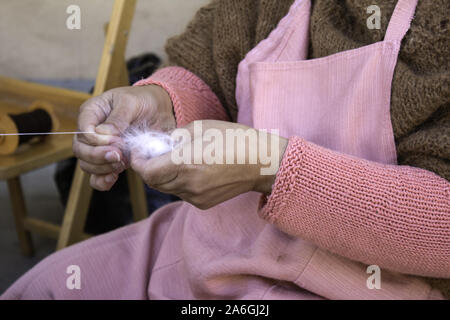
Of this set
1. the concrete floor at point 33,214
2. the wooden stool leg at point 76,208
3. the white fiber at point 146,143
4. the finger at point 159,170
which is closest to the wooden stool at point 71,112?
the wooden stool leg at point 76,208

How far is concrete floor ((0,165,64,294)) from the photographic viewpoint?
1839mm

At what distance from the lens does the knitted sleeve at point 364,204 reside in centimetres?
63

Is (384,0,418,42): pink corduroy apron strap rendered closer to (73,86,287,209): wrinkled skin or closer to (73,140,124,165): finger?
(73,86,287,209): wrinkled skin

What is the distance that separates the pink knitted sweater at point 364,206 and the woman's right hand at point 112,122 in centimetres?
27

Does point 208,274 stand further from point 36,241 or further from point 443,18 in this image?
point 36,241

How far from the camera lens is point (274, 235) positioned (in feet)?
2.50

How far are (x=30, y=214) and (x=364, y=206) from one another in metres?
1.93

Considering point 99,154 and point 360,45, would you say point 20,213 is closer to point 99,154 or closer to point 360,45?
point 99,154

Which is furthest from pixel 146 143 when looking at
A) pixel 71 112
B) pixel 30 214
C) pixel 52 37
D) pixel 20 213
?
pixel 30 214

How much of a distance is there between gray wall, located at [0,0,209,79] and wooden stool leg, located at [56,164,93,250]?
47cm

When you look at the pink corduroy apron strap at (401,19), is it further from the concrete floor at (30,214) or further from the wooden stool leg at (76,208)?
the concrete floor at (30,214)

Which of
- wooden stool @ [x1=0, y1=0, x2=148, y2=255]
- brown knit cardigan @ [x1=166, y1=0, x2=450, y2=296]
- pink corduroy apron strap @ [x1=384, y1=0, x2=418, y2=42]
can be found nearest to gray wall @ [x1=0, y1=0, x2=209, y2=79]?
wooden stool @ [x1=0, y1=0, x2=148, y2=255]

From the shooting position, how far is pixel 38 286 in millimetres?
896
